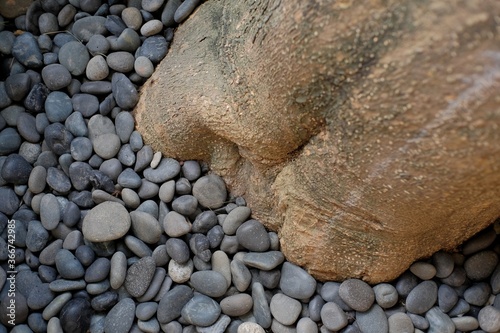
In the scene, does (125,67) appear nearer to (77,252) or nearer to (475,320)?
(77,252)

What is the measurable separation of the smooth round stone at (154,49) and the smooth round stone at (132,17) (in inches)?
2.1

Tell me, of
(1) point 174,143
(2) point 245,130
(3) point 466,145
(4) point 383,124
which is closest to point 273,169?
(2) point 245,130

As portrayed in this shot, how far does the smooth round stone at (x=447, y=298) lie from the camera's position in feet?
3.74

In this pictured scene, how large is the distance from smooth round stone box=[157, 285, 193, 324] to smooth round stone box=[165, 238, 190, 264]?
0.21 feet

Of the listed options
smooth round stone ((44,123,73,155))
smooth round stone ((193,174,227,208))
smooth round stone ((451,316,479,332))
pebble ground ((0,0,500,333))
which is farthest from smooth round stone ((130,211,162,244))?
smooth round stone ((451,316,479,332))

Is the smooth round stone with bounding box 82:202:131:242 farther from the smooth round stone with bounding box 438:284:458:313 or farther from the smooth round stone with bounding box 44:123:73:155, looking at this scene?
the smooth round stone with bounding box 438:284:458:313

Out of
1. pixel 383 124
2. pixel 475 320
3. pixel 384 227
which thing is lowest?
pixel 475 320

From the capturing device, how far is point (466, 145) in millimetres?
802

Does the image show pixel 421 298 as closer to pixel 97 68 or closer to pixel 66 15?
pixel 97 68

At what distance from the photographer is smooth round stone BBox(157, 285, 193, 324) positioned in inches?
45.9

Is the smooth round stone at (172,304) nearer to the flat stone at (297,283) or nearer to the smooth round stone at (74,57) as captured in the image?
the flat stone at (297,283)

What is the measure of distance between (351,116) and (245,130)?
257mm

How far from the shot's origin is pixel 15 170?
1270mm

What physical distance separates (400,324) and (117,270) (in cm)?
61
